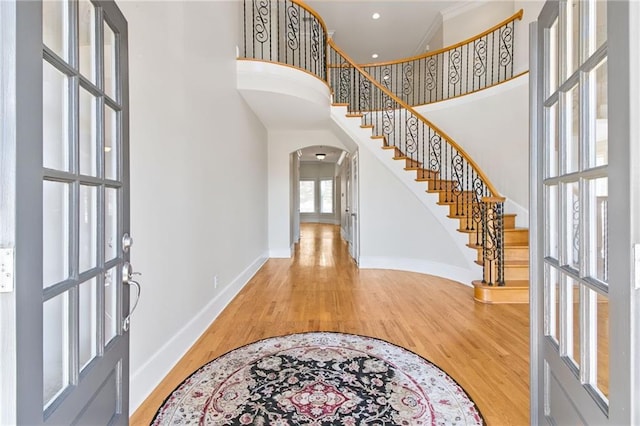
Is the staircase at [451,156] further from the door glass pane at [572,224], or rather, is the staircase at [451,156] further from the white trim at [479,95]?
the door glass pane at [572,224]

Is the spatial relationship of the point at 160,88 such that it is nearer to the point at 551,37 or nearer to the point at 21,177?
the point at 21,177

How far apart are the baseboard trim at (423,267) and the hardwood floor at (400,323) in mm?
174

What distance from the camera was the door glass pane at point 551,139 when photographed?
1.21m

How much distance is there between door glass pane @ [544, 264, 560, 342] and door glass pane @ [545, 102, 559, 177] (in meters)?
0.39

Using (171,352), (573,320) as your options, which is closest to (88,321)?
(171,352)

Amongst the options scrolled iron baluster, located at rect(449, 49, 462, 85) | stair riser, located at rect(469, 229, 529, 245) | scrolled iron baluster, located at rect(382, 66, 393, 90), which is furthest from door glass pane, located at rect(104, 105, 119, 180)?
scrolled iron baluster, located at rect(382, 66, 393, 90)

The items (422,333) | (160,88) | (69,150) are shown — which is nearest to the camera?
(69,150)

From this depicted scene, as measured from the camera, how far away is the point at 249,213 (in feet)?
15.5

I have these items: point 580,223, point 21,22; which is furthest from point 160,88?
point 580,223

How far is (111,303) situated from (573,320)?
5.54 feet

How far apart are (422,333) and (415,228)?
2.66 meters

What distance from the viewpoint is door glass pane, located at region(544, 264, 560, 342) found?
1.18 m

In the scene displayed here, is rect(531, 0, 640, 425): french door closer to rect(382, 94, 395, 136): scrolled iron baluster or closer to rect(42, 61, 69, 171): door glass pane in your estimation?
rect(42, 61, 69, 171): door glass pane

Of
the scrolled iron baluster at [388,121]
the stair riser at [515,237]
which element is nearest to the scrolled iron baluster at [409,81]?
the scrolled iron baluster at [388,121]
